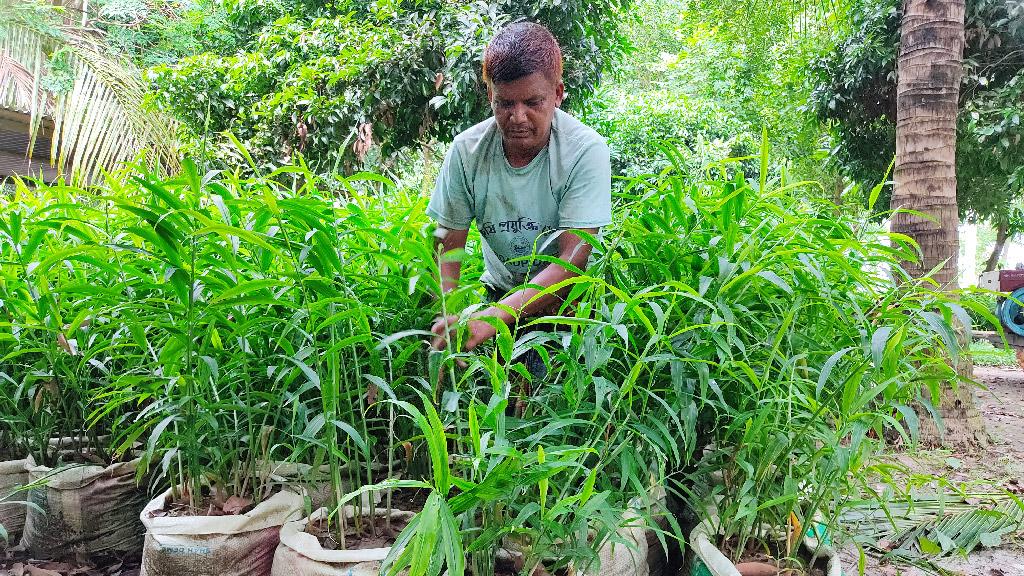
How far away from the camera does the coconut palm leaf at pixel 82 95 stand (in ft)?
18.8

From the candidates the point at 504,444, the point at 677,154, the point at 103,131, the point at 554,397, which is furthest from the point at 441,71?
the point at 504,444

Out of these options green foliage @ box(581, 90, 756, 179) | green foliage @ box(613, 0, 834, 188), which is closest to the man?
green foliage @ box(613, 0, 834, 188)

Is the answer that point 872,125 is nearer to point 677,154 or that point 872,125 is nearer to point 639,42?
point 677,154

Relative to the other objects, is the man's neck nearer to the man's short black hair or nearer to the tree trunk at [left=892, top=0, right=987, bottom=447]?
the man's short black hair

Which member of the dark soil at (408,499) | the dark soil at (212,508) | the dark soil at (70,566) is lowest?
the dark soil at (70,566)

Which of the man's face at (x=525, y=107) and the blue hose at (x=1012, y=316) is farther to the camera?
the blue hose at (x=1012, y=316)

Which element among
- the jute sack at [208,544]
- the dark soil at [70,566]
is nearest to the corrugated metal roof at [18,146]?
the dark soil at [70,566]

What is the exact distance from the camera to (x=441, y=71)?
16.2 ft

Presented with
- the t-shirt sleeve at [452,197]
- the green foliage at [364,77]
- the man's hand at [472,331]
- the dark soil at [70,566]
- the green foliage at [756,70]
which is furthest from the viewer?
the green foliage at [756,70]

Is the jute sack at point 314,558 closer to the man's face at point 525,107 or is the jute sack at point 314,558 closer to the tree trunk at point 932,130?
the man's face at point 525,107

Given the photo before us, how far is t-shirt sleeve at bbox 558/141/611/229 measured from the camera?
1539 millimetres

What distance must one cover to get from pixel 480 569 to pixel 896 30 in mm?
4942

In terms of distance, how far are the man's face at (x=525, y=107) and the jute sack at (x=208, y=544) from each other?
99cm

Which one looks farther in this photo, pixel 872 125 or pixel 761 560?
pixel 872 125
